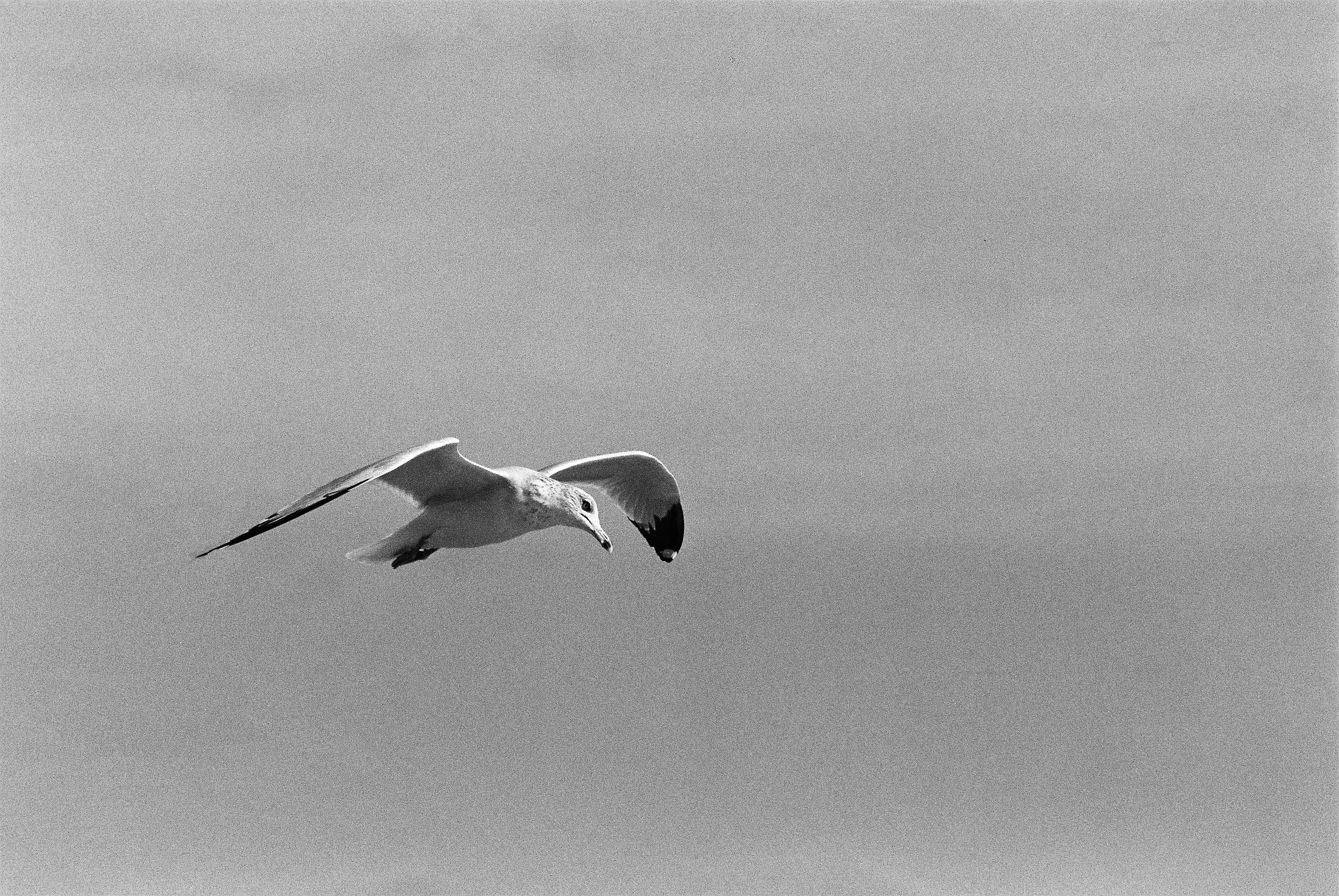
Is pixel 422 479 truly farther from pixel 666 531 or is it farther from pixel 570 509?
pixel 666 531

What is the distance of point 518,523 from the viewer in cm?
1341

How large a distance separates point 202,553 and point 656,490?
639 centimetres

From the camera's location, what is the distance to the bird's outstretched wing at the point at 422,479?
11.4m

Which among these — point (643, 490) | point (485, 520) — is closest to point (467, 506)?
point (485, 520)

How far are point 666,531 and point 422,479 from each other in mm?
3518

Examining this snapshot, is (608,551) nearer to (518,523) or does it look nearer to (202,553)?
(518,523)

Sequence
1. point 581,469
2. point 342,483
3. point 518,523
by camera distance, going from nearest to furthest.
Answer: point 342,483, point 518,523, point 581,469

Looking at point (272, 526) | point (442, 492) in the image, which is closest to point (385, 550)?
point (442, 492)

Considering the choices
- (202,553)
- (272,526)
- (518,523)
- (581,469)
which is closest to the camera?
(202,553)

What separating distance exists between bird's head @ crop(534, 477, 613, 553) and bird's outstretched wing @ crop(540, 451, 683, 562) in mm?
1562

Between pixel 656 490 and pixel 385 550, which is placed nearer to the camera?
pixel 385 550

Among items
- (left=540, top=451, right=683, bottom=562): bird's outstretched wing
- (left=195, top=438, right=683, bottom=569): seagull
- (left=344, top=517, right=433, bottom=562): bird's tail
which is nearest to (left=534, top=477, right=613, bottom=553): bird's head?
(left=195, top=438, right=683, bottom=569): seagull

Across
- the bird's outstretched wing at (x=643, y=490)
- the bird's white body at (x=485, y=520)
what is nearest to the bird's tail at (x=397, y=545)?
the bird's white body at (x=485, y=520)

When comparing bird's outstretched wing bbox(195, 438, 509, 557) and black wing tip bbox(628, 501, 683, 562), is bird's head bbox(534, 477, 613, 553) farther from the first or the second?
black wing tip bbox(628, 501, 683, 562)
